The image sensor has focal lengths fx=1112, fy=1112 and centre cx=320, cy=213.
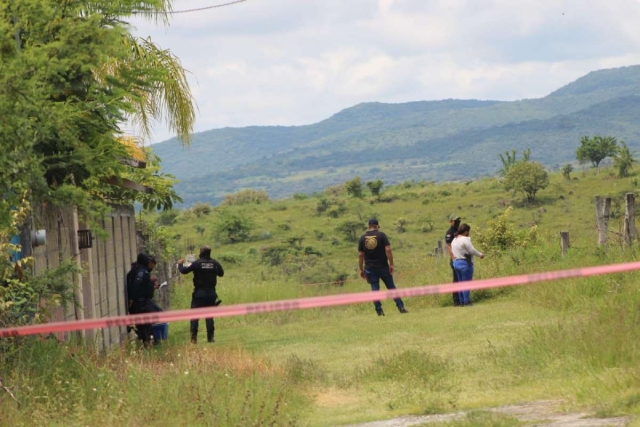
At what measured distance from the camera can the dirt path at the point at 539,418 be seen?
7781 mm

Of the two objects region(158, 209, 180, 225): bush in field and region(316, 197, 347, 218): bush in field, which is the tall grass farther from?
region(158, 209, 180, 225): bush in field

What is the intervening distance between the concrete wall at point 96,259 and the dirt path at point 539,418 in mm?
3541

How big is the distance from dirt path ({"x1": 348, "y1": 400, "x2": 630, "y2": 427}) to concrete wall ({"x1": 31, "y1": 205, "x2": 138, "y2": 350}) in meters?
3.54

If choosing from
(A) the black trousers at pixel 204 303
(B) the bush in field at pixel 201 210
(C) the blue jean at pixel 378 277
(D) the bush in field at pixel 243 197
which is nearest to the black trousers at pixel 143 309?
(A) the black trousers at pixel 204 303

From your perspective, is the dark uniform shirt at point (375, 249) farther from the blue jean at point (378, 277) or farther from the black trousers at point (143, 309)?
the black trousers at point (143, 309)

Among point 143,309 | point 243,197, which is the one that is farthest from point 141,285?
point 243,197

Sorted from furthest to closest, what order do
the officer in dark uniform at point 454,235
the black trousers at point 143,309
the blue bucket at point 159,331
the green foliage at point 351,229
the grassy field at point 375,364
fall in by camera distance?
the green foliage at point 351,229 → the officer in dark uniform at point 454,235 → the blue bucket at point 159,331 → the black trousers at point 143,309 → the grassy field at point 375,364

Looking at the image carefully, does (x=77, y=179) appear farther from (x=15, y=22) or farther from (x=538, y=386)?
(x=538, y=386)

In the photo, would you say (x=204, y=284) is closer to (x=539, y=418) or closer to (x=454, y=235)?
(x=454, y=235)

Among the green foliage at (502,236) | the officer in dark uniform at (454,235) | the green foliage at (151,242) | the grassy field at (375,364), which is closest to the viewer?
the grassy field at (375,364)

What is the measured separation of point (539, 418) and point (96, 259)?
30.8 ft

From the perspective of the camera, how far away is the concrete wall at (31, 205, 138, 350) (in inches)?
508

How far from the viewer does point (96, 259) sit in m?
16.2

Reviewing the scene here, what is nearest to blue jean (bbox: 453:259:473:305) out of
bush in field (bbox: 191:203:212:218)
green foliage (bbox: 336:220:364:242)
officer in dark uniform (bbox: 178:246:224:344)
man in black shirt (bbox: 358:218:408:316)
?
man in black shirt (bbox: 358:218:408:316)
